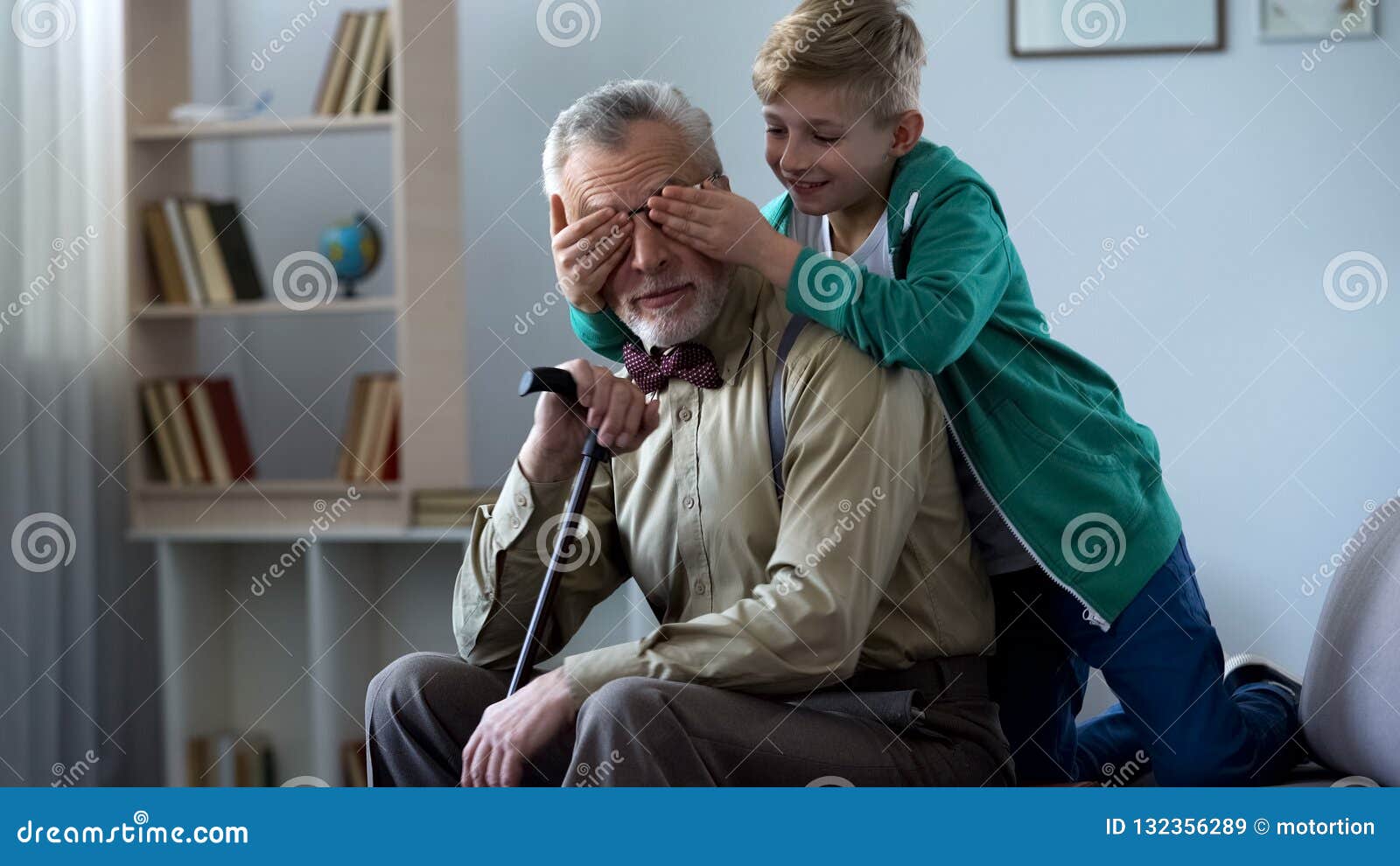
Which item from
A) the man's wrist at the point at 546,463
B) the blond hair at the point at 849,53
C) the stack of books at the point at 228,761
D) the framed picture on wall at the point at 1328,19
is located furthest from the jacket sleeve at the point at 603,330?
the framed picture on wall at the point at 1328,19

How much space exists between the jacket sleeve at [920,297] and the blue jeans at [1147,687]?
14.2 inches

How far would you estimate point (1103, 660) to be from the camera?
168cm

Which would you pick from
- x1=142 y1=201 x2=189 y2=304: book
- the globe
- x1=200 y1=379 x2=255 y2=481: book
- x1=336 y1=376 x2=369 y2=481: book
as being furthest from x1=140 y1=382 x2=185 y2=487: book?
the globe

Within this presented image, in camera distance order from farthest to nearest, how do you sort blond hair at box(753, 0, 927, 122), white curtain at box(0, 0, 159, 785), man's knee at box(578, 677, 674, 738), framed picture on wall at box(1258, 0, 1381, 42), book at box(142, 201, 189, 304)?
book at box(142, 201, 189, 304) → framed picture on wall at box(1258, 0, 1381, 42) → white curtain at box(0, 0, 159, 785) → blond hair at box(753, 0, 927, 122) → man's knee at box(578, 677, 674, 738)

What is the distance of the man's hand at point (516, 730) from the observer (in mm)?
1382

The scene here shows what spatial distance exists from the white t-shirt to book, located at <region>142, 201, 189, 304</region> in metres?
2.13

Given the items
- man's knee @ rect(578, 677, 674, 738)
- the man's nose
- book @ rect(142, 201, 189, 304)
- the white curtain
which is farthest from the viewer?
Result: book @ rect(142, 201, 189, 304)

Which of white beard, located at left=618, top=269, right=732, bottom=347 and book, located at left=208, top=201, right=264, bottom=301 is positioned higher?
white beard, located at left=618, top=269, right=732, bottom=347

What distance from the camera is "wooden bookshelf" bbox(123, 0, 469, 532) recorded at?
3.17 metres

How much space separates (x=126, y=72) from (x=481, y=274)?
94 cm

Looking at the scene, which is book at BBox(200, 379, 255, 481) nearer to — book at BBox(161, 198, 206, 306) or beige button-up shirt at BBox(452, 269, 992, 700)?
book at BBox(161, 198, 206, 306)

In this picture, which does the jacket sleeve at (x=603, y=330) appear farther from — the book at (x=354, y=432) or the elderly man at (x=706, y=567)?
the book at (x=354, y=432)

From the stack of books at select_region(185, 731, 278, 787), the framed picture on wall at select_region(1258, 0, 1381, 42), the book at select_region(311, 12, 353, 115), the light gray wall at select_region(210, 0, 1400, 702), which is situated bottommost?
the stack of books at select_region(185, 731, 278, 787)
